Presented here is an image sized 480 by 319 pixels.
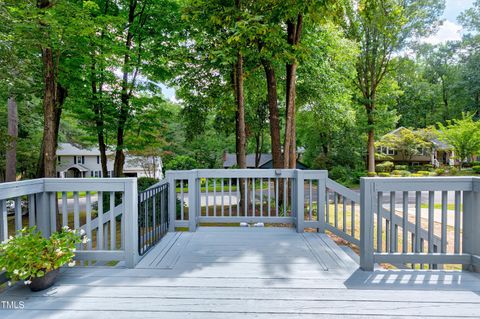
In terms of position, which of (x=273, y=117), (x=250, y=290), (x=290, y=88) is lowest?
(x=250, y=290)

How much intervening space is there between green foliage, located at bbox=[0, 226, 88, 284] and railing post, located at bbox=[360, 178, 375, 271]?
274 cm

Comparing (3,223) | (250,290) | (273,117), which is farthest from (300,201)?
(273,117)

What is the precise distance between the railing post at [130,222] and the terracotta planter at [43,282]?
65 centimetres

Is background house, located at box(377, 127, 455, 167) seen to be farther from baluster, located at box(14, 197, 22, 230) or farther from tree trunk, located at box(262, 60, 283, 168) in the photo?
baluster, located at box(14, 197, 22, 230)

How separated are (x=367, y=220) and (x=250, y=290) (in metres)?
1.33

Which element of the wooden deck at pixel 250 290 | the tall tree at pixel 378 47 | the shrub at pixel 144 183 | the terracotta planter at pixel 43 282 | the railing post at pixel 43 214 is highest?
the tall tree at pixel 378 47

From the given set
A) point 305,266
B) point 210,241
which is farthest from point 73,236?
point 305,266

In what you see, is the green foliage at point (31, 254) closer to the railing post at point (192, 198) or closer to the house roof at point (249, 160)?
the railing post at point (192, 198)

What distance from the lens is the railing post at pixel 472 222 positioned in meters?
2.61

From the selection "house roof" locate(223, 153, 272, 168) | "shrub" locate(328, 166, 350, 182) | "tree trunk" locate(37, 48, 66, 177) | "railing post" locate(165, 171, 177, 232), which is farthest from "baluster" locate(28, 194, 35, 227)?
"house roof" locate(223, 153, 272, 168)

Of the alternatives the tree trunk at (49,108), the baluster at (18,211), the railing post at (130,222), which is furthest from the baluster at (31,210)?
the tree trunk at (49,108)

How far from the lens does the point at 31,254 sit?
2.20 m

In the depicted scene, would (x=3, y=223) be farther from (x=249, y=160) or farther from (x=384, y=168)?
(x=249, y=160)

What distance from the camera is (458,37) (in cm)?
2783
